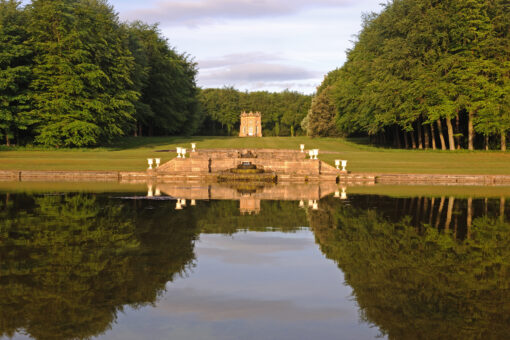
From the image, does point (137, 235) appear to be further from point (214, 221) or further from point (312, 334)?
point (312, 334)

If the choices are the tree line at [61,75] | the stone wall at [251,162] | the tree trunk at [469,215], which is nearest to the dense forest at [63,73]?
the tree line at [61,75]

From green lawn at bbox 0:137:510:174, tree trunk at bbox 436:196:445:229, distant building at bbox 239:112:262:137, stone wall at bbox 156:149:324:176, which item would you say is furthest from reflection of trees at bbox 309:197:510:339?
distant building at bbox 239:112:262:137

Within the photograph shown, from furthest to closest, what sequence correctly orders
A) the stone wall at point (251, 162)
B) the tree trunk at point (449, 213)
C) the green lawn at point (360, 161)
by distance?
the green lawn at point (360, 161) → the stone wall at point (251, 162) → the tree trunk at point (449, 213)

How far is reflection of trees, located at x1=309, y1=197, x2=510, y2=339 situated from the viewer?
7.33m

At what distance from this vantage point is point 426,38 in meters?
52.8

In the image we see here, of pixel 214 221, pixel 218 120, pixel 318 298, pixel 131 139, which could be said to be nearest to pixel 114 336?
pixel 318 298

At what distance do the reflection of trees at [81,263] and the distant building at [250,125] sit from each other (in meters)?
120

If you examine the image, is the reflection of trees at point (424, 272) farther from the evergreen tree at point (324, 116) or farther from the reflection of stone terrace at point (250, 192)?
the evergreen tree at point (324, 116)

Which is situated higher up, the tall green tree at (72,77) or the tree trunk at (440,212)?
the tall green tree at (72,77)

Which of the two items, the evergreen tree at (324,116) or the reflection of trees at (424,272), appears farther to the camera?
the evergreen tree at (324,116)

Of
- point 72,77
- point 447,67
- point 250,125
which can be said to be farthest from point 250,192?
point 250,125

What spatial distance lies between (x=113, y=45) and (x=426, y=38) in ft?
114

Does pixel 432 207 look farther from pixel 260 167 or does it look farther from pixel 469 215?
pixel 260 167

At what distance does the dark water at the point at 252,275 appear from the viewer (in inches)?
284
